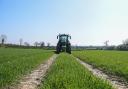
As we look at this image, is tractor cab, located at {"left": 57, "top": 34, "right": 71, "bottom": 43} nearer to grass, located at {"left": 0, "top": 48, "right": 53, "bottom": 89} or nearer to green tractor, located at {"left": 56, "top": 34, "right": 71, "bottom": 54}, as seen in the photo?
green tractor, located at {"left": 56, "top": 34, "right": 71, "bottom": 54}

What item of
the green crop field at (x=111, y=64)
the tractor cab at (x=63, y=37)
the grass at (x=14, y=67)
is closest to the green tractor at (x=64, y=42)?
the tractor cab at (x=63, y=37)

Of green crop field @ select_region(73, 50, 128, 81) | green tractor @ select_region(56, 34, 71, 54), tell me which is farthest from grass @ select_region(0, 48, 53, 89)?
green tractor @ select_region(56, 34, 71, 54)

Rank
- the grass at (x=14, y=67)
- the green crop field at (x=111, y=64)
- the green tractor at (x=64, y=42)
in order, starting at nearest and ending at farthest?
the grass at (x=14, y=67) → the green crop field at (x=111, y=64) → the green tractor at (x=64, y=42)

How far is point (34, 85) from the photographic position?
12906mm

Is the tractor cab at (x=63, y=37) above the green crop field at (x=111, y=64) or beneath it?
above

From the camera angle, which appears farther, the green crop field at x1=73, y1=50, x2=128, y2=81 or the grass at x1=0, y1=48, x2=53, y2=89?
the green crop field at x1=73, y1=50, x2=128, y2=81

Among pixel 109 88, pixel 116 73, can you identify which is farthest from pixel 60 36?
pixel 109 88

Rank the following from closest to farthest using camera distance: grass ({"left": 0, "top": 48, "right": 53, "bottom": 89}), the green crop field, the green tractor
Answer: grass ({"left": 0, "top": 48, "right": 53, "bottom": 89}) → the green crop field → the green tractor

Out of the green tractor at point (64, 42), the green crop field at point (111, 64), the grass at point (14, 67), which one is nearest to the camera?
the grass at point (14, 67)

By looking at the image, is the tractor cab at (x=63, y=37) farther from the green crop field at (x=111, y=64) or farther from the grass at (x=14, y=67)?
the grass at (x=14, y=67)

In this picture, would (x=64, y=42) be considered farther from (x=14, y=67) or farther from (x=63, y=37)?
(x=14, y=67)

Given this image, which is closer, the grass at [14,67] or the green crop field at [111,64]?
the grass at [14,67]

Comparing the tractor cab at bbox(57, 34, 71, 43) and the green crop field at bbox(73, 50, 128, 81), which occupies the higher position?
the tractor cab at bbox(57, 34, 71, 43)

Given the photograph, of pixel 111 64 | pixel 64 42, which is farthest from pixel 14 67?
pixel 64 42
